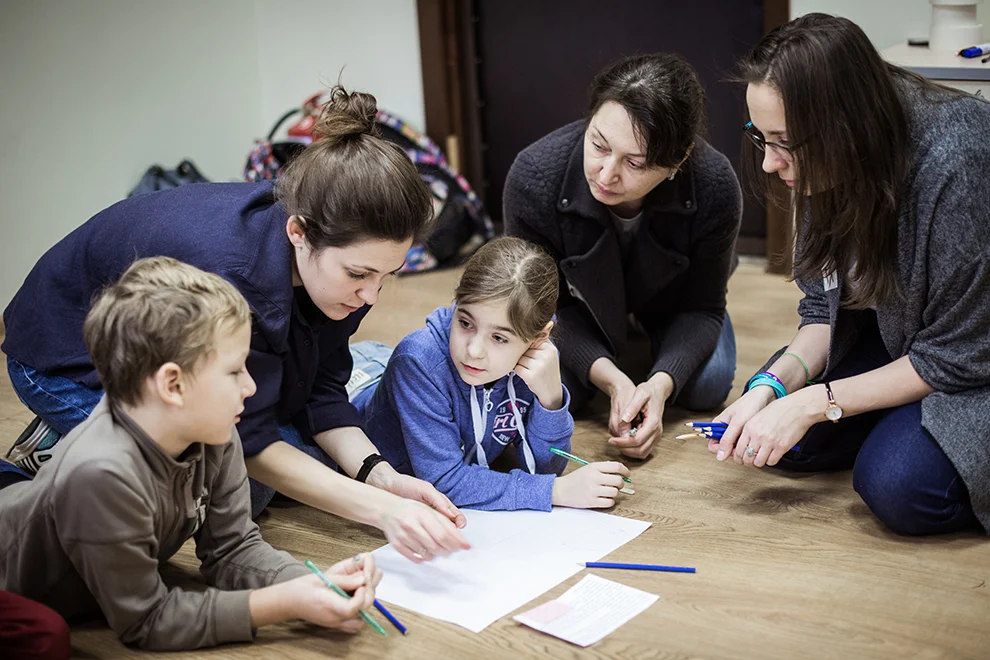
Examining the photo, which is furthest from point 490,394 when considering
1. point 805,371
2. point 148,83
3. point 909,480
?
point 148,83

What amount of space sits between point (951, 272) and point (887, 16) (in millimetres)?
1655

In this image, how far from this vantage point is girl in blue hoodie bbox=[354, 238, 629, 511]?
177 cm

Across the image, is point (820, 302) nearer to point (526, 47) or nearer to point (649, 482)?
point (649, 482)

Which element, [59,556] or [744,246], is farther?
[744,246]

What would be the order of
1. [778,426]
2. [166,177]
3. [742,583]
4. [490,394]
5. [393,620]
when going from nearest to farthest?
[393,620] → [742,583] → [778,426] → [490,394] → [166,177]

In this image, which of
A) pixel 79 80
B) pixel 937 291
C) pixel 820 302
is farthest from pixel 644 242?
pixel 79 80

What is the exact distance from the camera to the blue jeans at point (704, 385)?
2.29 meters

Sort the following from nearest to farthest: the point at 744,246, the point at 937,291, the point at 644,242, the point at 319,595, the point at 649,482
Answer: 1. the point at 319,595
2. the point at 937,291
3. the point at 649,482
4. the point at 644,242
5. the point at 744,246

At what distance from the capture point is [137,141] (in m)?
3.54

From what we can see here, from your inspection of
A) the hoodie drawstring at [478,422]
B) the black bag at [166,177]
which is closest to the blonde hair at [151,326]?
the hoodie drawstring at [478,422]

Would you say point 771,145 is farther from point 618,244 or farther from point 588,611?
point 588,611

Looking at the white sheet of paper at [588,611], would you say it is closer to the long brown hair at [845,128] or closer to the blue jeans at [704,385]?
the long brown hair at [845,128]

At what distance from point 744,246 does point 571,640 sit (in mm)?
2309

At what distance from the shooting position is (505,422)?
1.91 m
